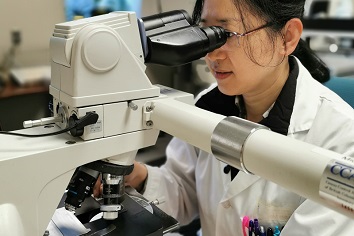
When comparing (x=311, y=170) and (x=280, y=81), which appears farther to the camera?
(x=280, y=81)

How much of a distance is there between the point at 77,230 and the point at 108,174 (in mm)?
160

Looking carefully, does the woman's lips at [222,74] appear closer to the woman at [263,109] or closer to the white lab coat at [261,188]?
the woman at [263,109]

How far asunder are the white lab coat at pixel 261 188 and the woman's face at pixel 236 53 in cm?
15

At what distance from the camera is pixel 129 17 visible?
0.69 m

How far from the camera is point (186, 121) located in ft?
2.03

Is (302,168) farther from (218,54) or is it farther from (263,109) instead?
(263,109)

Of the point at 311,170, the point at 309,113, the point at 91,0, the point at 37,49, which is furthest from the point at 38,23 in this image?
the point at 311,170

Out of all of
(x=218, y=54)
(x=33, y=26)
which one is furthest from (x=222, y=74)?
(x=33, y=26)

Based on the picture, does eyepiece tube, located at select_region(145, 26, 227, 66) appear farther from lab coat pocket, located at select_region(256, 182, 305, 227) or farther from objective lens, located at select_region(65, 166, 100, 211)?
lab coat pocket, located at select_region(256, 182, 305, 227)

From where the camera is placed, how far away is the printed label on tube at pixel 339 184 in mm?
395

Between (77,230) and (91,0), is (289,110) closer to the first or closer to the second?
(77,230)

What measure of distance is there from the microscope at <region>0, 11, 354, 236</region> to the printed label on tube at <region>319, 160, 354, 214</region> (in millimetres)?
75

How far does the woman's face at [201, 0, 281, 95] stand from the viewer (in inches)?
35.2

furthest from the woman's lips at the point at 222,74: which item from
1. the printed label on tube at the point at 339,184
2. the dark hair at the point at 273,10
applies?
the printed label on tube at the point at 339,184
